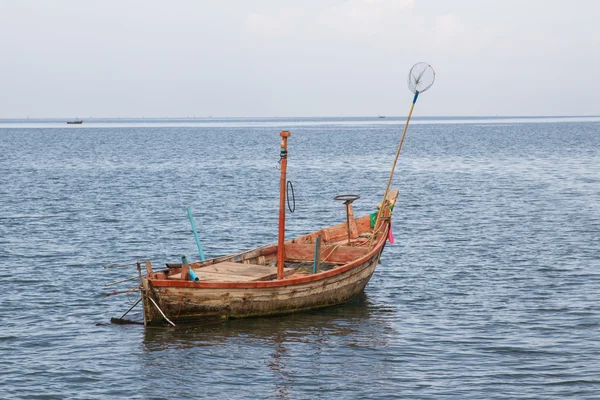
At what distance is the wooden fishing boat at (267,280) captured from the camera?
58.9 feet

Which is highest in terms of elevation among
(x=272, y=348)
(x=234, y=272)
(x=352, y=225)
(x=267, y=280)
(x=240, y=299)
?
(x=352, y=225)

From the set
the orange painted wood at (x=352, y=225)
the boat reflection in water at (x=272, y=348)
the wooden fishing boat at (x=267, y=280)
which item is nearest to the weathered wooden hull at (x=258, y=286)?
the wooden fishing boat at (x=267, y=280)

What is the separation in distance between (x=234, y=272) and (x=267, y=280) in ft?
3.09

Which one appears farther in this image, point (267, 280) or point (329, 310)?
point (329, 310)

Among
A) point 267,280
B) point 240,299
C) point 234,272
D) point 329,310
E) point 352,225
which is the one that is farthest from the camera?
point 352,225

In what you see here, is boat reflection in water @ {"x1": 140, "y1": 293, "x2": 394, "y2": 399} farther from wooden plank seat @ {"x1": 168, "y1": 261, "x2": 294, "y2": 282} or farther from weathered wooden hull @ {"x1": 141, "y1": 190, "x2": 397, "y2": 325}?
wooden plank seat @ {"x1": 168, "y1": 261, "x2": 294, "y2": 282}

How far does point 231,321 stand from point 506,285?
884cm

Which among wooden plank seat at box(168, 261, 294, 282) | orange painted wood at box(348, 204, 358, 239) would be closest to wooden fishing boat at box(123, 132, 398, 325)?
wooden plank seat at box(168, 261, 294, 282)

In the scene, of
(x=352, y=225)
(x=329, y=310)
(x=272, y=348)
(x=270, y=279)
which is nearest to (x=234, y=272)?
(x=270, y=279)

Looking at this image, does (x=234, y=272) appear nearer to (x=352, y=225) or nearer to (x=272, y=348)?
(x=272, y=348)

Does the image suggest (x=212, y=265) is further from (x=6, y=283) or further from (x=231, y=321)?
(x=6, y=283)

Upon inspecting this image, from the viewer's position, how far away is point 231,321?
61.8 ft

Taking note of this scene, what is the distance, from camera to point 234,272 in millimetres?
19906

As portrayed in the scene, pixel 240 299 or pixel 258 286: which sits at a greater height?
pixel 258 286
